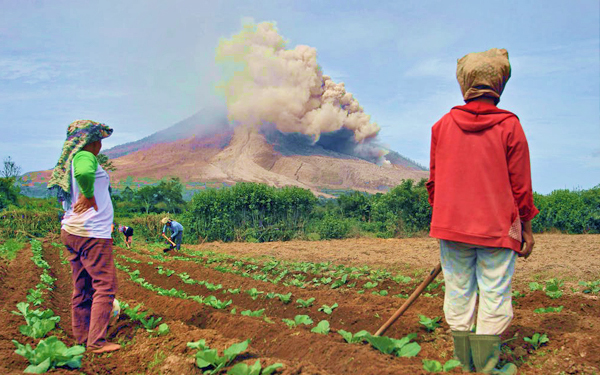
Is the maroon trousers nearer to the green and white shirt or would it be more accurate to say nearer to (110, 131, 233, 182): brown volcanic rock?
the green and white shirt

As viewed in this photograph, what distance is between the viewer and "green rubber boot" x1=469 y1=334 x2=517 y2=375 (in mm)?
3186

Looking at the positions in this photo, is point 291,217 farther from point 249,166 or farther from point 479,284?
point 249,166

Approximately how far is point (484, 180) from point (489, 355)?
1.19m

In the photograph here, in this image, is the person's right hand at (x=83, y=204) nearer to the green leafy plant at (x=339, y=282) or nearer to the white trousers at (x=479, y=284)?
the white trousers at (x=479, y=284)

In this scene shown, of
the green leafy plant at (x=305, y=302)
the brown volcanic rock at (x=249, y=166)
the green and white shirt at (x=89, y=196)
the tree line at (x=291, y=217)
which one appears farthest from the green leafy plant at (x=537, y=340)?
the brown volcanic rock at (x=249, y=166)

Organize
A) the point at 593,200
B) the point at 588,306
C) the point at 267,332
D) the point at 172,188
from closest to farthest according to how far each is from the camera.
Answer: the point at 267,332 < the point at 588,306 < the point at 593,200 < the point at 172,188

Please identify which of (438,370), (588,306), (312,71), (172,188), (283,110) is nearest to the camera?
(438,370)

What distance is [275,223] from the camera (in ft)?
70.7

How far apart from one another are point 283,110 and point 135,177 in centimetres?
2941

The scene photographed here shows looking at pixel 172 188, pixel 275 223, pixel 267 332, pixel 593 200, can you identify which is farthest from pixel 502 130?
pixel 172 188

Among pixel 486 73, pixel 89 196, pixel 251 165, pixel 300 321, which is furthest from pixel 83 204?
pixel 251 165

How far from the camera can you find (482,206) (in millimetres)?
3168

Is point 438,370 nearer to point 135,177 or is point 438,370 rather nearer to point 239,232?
point 239,232

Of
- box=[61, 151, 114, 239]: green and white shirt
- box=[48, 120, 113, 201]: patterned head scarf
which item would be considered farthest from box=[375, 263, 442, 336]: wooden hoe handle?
box=[48, 120, 113, 201]: patterned head scarf
